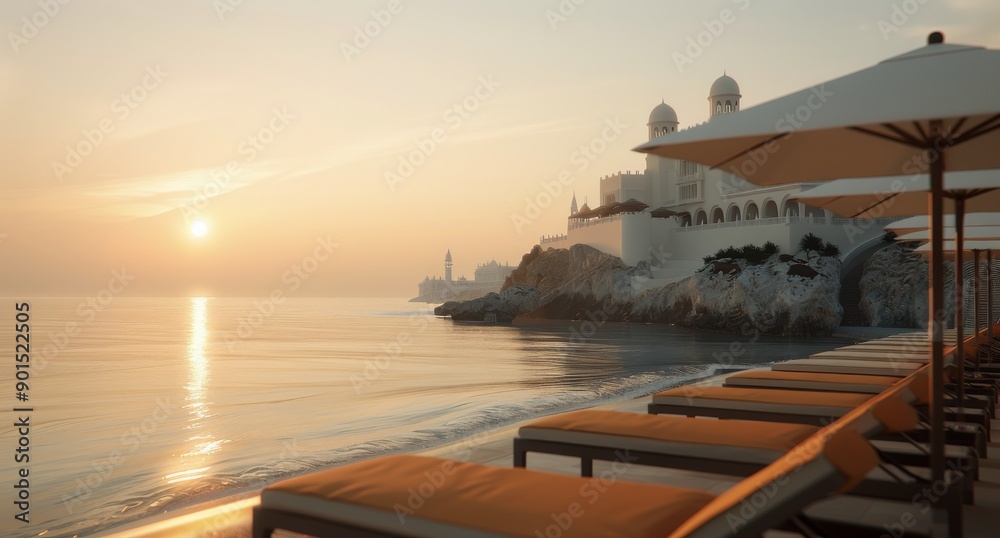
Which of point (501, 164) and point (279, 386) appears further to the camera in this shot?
point (501, 164)

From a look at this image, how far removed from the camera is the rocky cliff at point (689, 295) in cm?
3766

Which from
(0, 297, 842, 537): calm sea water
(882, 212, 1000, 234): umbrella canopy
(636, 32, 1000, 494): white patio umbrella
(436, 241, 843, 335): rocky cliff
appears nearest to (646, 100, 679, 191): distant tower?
(436, 241, 843, 335): rocky cliff

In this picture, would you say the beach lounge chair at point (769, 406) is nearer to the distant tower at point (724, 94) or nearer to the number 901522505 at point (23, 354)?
the number 901522505 at point (23, 354)

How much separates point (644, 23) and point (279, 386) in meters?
10.5

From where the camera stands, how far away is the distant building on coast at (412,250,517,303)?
537 ft

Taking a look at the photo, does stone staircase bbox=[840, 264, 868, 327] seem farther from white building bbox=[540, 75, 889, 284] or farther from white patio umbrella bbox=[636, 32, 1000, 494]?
white patio umbrella bbox=[636, 32, 1000, 494]

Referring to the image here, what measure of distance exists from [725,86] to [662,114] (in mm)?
6068

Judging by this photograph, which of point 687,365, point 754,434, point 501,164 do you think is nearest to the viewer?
point 754,434

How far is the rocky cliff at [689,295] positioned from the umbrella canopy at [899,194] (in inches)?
1283

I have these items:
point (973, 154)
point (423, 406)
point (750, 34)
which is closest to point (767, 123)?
point (973, 154)

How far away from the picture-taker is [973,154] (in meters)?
4.05

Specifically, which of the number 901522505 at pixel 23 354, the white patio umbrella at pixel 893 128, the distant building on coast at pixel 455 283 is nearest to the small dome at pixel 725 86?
the number 901522505 at pixel 23 354

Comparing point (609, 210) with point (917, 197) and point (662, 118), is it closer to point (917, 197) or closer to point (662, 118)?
point (662, 118)

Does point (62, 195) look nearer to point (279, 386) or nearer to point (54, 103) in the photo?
point (54, 103)
